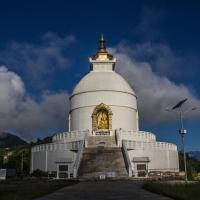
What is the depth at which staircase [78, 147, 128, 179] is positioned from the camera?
3053cm

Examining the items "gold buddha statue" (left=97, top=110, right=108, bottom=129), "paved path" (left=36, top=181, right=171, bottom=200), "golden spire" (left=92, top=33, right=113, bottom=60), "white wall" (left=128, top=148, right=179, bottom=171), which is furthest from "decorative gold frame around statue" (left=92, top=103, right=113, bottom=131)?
"paved path" (left=36, top=181, right=171, bottom=200)

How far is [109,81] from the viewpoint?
1902 inches

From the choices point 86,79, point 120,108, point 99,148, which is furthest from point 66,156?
point 86,79

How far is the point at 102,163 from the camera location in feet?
106

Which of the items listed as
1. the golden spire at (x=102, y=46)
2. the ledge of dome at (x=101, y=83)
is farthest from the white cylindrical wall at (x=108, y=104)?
the golden spire at (x=102, y=46)

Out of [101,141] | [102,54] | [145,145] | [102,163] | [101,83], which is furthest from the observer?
[102,54]

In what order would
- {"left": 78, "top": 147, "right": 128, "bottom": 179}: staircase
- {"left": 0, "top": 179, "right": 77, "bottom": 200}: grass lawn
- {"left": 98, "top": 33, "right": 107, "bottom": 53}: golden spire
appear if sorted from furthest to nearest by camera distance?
{"left": 98, "top": 33, "right": 107, "bottom": 53}: golden spire < {"left": 78, "top": 147, "right": 128, "bottom": 179}: staircase < {"left": 0, "top": 179, "right": 77, "bottom": 200}: grass lawn

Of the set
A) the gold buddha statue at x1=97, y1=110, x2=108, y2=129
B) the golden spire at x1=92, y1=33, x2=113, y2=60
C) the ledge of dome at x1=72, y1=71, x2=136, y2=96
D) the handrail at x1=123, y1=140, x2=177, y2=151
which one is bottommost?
the handrail at x1=123, y1=140, x2=177, y2=151

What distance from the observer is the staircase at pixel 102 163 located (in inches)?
1202

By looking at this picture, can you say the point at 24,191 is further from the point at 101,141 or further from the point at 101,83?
the point at 101,83

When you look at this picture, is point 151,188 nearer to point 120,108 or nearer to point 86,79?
point 120,108

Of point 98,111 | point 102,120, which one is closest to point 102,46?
point 98,111

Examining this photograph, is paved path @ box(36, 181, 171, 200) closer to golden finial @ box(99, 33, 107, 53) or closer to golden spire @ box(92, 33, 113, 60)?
golden spire @ box(92, 33, 113, 60)

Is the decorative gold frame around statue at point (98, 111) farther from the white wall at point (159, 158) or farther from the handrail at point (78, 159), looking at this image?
the handrail at point (78, 159)
